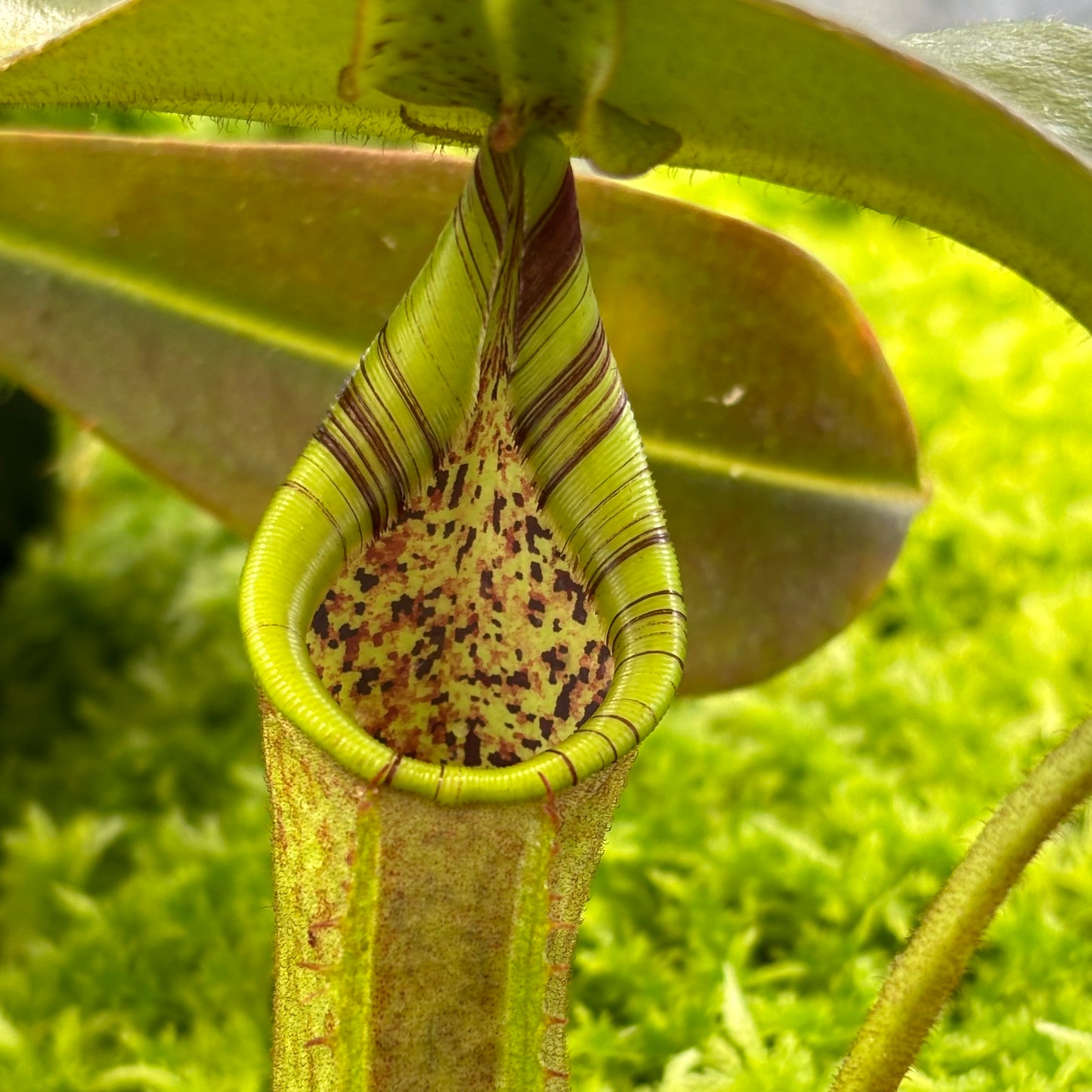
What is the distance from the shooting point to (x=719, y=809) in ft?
4.05

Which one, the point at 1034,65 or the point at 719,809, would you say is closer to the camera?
the point at 1034,65

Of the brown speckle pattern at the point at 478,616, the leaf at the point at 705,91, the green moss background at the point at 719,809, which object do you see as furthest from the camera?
the green moss background at the point at 719,809

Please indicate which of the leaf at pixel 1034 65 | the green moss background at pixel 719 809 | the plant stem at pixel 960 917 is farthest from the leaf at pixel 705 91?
the plant stem at pixel 960 917

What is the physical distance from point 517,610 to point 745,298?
405mm

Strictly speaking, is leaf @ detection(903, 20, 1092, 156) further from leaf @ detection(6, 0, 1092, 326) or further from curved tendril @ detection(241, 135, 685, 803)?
curved tendril @ detection(241, 135, 685, 803)

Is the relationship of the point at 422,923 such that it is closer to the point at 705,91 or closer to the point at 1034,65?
the point at 705,91

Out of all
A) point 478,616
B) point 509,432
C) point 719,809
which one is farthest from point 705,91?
point 719,809

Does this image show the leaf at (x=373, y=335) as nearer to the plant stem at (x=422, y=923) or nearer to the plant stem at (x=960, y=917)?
the plant stem at (x=960, y=917)

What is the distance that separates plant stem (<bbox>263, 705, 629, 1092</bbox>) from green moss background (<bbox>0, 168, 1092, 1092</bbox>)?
353mm

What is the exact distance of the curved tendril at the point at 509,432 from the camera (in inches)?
24.6

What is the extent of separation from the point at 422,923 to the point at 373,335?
561 mm

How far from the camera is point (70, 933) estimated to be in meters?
1.14

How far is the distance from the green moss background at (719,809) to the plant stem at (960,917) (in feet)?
0.58

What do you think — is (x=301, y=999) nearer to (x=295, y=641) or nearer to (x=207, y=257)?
(x=295, y=641)
